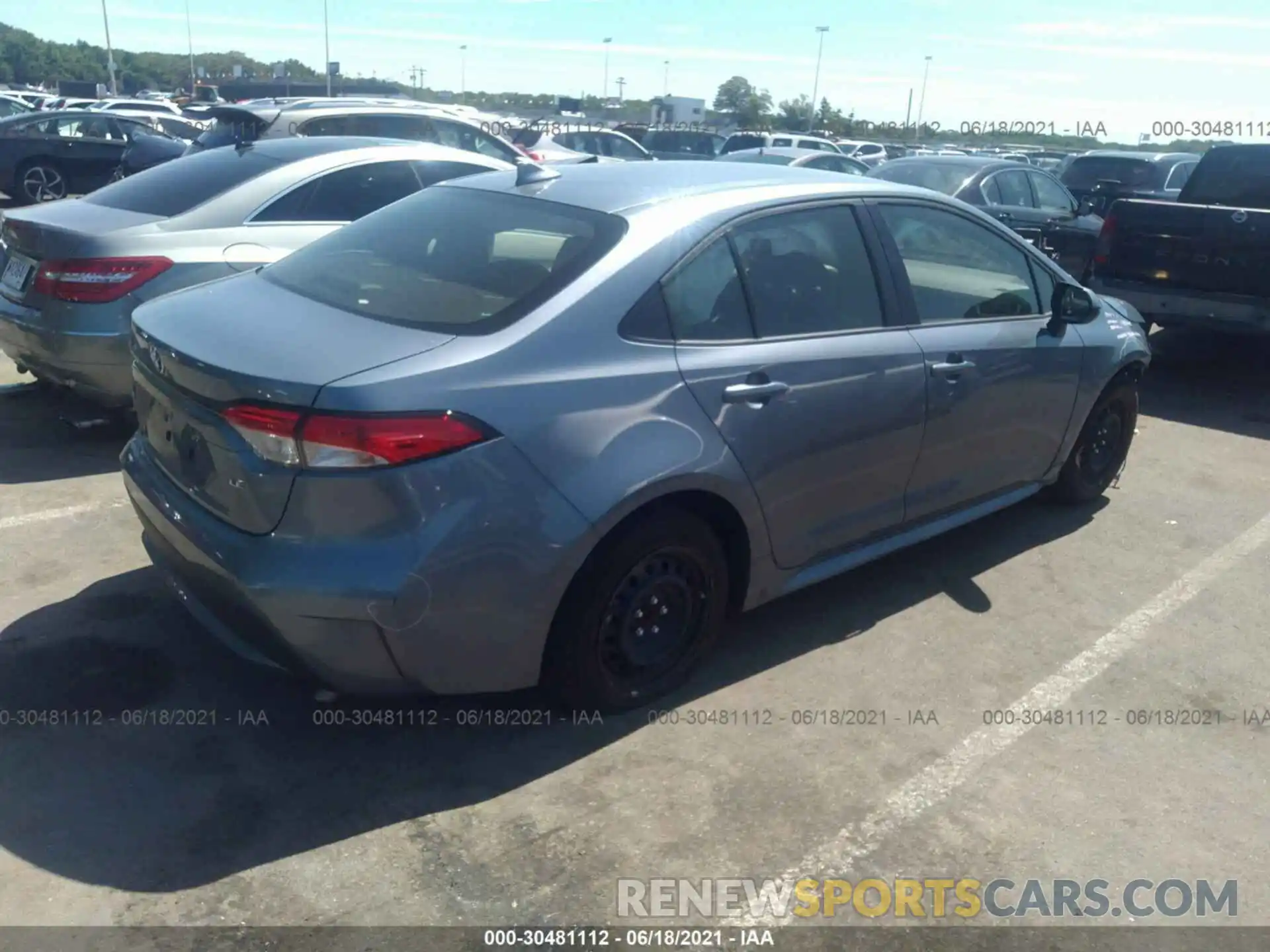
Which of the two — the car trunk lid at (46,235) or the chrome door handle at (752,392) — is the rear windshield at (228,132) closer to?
the car trunk lid at (46,235)

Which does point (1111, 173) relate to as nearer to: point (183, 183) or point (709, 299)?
point (183, 183)

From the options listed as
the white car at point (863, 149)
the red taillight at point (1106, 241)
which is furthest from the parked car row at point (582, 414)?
the white car at point (863, 149)

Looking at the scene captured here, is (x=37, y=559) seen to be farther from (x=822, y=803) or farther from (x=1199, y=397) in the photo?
(x=1199, y=397)

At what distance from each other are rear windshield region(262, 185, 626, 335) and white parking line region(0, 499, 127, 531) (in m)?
1.71

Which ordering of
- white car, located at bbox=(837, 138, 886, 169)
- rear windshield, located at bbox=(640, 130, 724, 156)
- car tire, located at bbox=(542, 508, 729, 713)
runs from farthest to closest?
white car, located at bbox=(837, 138, 886, 169)
rear windshield, located at bbox=(640, 130, 724, 156)
car tire, located at bbox=(542, 508, 729, 713)

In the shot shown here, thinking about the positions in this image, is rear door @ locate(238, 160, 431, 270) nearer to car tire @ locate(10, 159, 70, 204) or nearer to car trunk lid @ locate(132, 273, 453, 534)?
car trunk lid @ locate(132, 273, 453, 534)

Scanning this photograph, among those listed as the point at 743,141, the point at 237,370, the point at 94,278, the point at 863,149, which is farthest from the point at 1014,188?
the point at 863,149

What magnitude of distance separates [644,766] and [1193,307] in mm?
6818

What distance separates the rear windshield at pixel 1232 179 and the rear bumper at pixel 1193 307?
1.80 metres

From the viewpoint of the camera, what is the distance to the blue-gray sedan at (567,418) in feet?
9.69

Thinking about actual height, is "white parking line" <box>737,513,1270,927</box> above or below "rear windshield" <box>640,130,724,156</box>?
below

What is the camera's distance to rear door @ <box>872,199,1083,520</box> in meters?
4.32

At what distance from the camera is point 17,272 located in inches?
223

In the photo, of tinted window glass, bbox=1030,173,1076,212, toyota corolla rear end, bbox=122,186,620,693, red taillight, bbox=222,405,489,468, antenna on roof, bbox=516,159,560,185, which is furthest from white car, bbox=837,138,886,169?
red taillight, bbox=222,405,489,468
